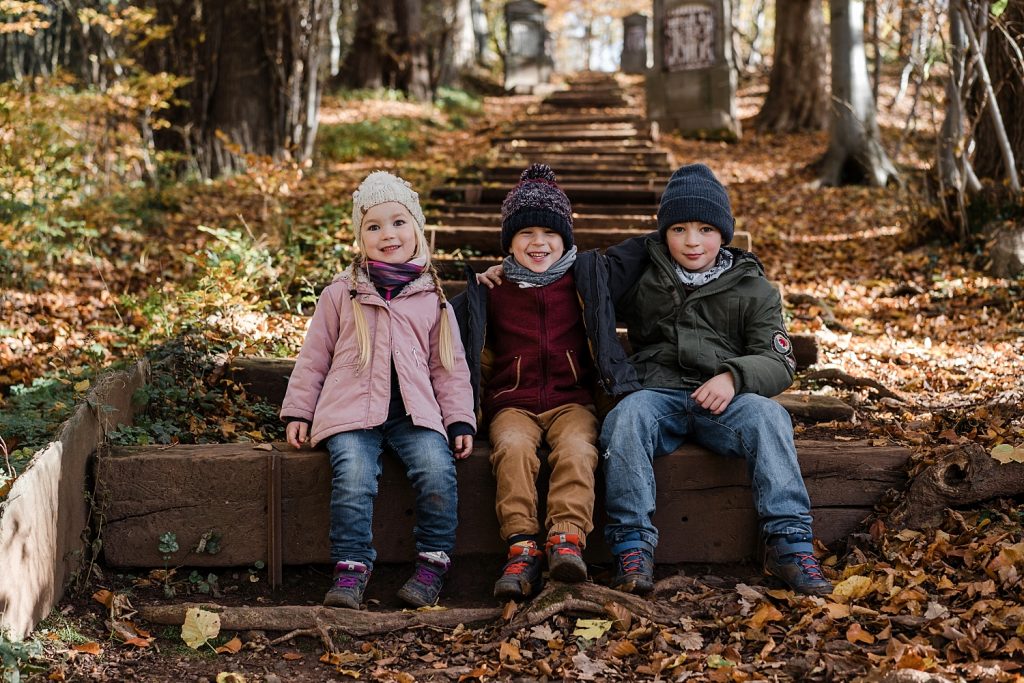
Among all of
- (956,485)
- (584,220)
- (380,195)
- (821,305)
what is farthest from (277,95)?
(956,485)

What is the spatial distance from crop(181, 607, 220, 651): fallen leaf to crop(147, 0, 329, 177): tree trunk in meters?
7.75

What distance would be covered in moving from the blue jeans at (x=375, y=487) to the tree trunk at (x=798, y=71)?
14.2m

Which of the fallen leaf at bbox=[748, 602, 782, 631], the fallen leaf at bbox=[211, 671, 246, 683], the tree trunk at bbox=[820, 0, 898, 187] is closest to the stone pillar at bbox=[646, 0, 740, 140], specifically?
the tree trunk at bbox=[820, 0, 898, 187]

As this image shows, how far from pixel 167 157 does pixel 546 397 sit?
25.8ft

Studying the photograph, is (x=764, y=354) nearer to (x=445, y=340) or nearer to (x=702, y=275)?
(x=702, y=275)

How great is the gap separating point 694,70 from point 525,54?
8.74 m

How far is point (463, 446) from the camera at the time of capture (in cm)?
360

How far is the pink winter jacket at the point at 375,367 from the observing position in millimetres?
3529

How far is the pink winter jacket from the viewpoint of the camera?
11.6 ft

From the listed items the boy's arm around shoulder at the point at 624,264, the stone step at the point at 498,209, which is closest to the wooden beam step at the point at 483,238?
the stone step at the point at 498,209

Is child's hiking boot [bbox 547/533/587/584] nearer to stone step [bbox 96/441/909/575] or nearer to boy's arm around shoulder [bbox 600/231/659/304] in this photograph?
stone step [bbox 96/441/909/575]

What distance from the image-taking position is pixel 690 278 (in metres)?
3.86

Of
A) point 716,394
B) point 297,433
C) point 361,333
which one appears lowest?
point 297,433

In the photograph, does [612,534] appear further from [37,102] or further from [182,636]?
[37,102]
